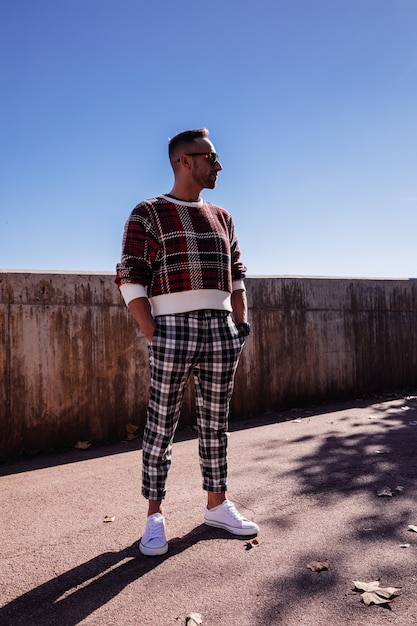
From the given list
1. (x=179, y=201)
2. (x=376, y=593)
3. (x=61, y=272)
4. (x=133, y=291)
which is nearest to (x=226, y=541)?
(x=376, y=593)

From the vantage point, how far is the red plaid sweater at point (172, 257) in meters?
2.68

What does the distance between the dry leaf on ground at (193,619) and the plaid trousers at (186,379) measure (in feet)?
2.43

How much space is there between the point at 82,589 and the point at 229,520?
854 mm

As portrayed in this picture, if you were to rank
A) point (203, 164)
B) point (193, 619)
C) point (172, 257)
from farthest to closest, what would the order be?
point (203, 164) < point (172, 257) < point (193, 619)

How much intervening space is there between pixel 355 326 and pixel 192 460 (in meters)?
3.75

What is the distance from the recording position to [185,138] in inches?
111

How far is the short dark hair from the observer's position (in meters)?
2.81

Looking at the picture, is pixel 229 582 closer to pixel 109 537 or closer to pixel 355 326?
pixel 109 537

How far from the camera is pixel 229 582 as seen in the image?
228 centimetres

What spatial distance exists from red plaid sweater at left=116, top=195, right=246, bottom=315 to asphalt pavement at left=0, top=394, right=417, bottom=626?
1.24 metres

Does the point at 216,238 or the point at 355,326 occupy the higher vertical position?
the point at 216,238

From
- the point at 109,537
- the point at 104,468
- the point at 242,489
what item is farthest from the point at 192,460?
the point at 109,537

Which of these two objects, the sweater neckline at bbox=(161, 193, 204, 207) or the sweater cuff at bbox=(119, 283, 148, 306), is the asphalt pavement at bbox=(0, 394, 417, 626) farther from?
the sweater neckline at bbox=(161, 193, 204, 207)

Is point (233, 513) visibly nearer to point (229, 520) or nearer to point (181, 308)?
point (229, 520)
